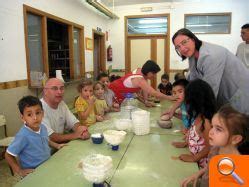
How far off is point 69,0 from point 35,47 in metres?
1.41

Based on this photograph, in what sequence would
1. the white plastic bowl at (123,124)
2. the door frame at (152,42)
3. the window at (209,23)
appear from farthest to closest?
the door frame at (152,42)
the window at (209,23)
the white plastic bowl at (123,124)

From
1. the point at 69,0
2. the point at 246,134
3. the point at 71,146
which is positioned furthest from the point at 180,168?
the point at 69,0

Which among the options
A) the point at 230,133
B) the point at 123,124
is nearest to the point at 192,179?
the point at 230,133

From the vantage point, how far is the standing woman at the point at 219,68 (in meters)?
1.74

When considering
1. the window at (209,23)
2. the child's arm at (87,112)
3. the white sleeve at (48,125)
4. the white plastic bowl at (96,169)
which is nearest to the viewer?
the white plastic bowl at (96,169)

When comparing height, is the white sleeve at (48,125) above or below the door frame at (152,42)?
below

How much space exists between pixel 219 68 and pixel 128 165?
990mm

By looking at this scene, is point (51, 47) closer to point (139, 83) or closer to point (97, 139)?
point (139, 83)

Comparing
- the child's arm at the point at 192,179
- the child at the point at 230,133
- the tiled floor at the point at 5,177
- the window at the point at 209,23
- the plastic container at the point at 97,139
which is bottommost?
the tiled floor at the point at 5,177

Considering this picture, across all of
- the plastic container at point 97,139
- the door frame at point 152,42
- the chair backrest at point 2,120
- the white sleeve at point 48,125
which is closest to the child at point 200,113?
the plastic container at point 97,139

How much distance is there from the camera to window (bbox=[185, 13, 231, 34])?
6457mm

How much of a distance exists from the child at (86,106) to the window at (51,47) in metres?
1.29

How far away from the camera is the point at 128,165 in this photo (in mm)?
1417

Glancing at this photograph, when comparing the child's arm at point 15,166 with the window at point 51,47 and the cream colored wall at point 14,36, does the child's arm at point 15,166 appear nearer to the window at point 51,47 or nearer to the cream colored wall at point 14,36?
the cream colored wall at point 14,36
